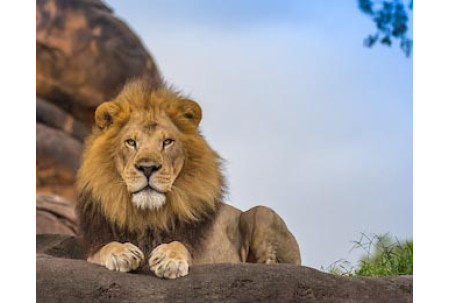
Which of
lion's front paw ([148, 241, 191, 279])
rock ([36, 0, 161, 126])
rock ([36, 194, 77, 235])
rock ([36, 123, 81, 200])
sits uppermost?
rock ([36, 0, 161, 126])

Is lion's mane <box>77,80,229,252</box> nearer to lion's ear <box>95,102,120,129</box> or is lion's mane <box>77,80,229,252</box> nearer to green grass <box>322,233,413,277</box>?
lion's ear <box>95,102,120,129</box>

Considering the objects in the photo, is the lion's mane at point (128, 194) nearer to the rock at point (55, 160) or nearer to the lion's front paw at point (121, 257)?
the lion's front paw at point (121, 257)

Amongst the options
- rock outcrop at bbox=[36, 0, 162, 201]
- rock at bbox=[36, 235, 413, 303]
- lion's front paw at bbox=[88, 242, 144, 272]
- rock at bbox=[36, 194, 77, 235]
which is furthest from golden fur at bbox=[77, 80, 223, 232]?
rock at bbox=[36, 194, 77, 235]

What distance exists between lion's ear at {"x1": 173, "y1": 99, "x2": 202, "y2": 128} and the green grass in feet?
2.90

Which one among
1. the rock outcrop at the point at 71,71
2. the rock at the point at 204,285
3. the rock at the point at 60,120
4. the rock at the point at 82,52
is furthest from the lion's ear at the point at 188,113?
the rock at the point at 60,120

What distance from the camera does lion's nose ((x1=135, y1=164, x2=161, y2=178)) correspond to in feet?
12.0

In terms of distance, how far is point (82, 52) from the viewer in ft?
19.0

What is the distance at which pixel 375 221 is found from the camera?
4297 millimetres
